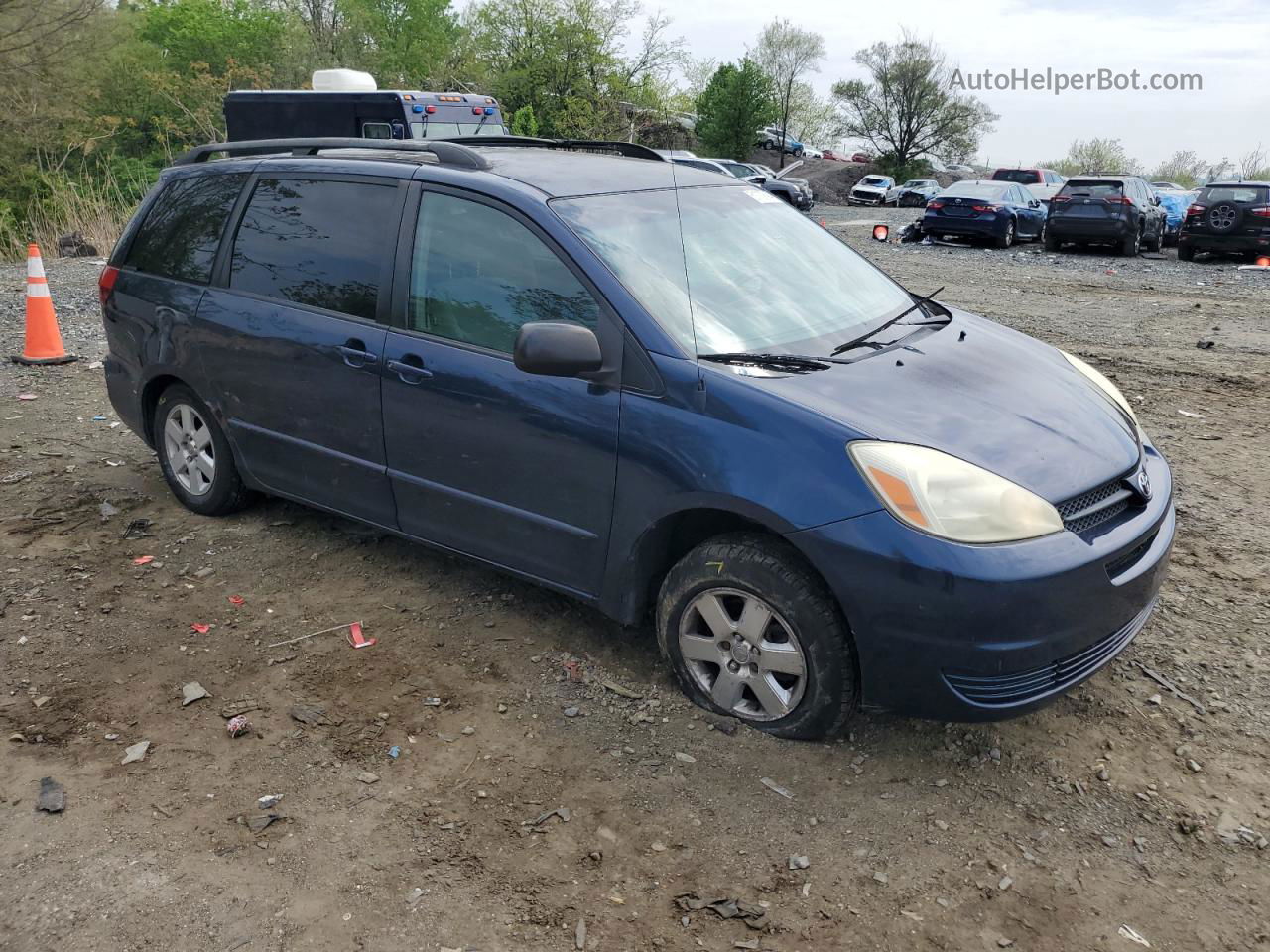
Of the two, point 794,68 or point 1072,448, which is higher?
point 794,68

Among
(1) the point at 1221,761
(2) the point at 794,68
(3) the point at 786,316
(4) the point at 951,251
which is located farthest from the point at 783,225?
(2) the point at 794,68

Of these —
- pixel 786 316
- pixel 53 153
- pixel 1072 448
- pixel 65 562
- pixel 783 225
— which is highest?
pixel 53 153

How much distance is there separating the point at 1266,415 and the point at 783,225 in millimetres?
4779

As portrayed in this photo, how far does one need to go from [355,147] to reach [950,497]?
9.87 ft

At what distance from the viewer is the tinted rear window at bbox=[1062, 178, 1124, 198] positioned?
19797 millimetres

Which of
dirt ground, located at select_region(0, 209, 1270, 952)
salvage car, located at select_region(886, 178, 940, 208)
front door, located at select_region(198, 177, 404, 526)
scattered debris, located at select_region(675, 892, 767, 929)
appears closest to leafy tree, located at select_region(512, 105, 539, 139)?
salvage car, located at select_region(886, 178, 940, 208)

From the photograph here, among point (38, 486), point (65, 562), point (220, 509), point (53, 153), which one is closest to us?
point (65, 562)

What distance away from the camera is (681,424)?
325 cm

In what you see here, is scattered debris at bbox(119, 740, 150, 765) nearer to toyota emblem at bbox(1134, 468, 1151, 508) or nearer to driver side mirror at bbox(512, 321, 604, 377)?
driver side mirror at bbox(512, 321, 604, 377)

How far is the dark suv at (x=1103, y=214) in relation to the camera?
64.6ft

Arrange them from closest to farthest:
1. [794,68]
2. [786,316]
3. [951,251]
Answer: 1. [786,316]
2. [951,251]
3. [794,68]

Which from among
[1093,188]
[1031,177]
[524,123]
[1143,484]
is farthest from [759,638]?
[1031,177]

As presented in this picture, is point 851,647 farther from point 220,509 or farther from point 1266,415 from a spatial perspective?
point 1266,415

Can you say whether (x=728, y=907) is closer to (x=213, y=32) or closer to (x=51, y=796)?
(x=51, y=796)
